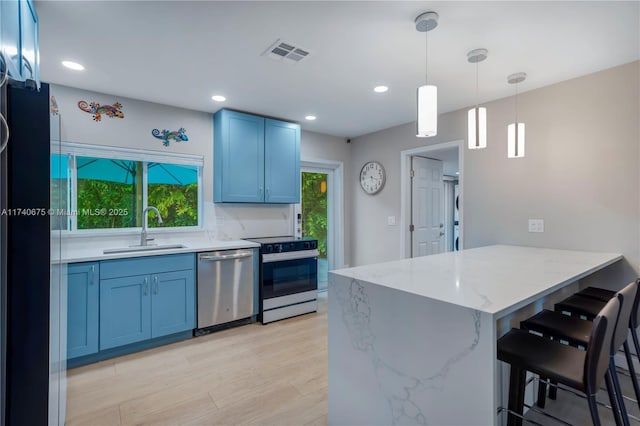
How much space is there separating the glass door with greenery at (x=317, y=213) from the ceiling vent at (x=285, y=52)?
2429 mm

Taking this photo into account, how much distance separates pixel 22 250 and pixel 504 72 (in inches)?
131

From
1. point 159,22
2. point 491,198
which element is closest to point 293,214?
point 491,198

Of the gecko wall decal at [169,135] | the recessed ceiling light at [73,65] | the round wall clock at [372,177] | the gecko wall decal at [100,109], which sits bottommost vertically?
the round wall clock at [372,177]

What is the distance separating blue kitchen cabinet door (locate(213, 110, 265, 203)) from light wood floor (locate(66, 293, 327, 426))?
156 centimetres

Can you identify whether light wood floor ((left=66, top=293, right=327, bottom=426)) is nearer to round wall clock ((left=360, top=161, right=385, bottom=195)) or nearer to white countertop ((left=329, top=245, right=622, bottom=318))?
white countertop ((left=329, top=245, right=622, bottom=318))

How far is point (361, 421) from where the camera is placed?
161cm

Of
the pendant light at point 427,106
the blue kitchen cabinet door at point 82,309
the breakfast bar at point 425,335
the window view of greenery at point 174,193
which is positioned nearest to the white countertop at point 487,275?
Result: the breakfast bar at point 425,335

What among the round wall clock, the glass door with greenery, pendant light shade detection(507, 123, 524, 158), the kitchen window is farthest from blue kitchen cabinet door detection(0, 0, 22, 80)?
the round wall clock

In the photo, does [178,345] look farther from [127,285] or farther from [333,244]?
[333,244]

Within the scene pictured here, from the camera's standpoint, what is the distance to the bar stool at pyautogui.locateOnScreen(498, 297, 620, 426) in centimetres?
113

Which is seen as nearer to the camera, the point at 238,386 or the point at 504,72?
the point at 238,386

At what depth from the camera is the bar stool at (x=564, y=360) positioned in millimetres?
1134

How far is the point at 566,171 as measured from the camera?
109 inches

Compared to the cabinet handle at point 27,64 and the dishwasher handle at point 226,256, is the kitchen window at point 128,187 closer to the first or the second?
the dishwasher handle at point 226,256
